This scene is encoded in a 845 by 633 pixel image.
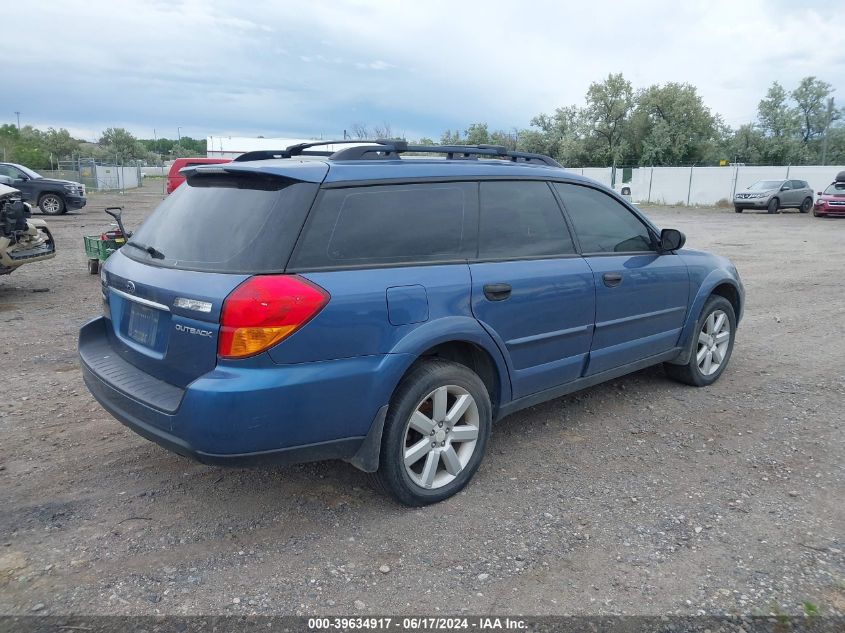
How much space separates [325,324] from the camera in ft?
9.12

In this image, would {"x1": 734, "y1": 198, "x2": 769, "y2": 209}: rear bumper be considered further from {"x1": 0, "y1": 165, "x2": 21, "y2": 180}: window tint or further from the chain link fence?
the chain link fence

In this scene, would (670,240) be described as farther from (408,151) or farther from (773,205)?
(773,205)

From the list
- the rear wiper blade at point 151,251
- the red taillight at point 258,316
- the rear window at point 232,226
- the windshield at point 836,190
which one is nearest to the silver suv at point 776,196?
the windshield at point 836,190

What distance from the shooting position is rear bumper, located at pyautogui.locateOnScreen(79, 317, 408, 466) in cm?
267

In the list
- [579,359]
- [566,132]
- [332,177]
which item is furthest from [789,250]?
[566,132]

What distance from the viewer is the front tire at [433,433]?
310cm

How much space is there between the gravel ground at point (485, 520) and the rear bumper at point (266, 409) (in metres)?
0.50

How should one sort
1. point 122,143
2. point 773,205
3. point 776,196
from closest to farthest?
point 776,196, point 773,205, point 122,143

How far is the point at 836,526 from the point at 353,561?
2354 mm

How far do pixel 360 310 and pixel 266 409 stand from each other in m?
0.59

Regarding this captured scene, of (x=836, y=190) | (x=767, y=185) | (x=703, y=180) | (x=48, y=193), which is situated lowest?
(x=48, y=193)

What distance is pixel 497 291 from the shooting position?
3.43 metres

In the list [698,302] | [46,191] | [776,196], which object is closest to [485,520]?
[698,302]

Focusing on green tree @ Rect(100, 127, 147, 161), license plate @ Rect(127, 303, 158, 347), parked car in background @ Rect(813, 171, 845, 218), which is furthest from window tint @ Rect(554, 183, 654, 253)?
green tree @ Rect(100, 127, 147, 161)
